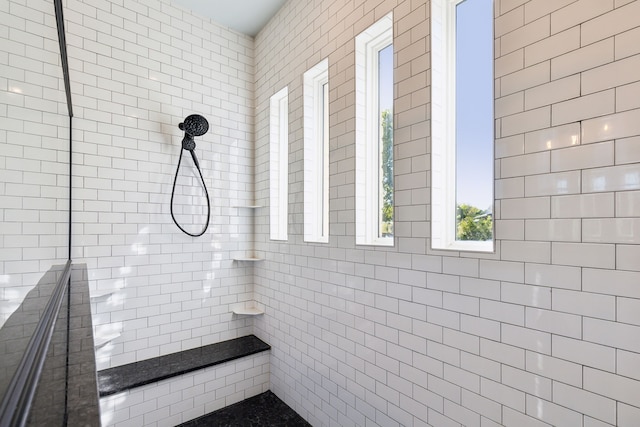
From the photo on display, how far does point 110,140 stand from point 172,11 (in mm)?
1161

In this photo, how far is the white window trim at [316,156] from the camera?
7.65 ft

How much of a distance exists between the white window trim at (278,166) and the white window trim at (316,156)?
361mm

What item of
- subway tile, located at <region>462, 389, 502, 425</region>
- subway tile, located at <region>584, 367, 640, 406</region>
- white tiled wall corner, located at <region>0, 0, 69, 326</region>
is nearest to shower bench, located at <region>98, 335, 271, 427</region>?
white tiled wall corner, located at <region>0, 0, 69, 326</region>

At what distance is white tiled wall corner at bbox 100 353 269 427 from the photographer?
6.77ft

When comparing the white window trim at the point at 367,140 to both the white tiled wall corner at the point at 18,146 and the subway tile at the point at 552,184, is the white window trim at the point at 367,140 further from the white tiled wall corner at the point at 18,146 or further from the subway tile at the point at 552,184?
the white tiled wall corner at the point at 18,146

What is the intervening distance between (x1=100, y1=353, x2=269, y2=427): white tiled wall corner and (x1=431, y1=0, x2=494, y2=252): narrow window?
6.33ft

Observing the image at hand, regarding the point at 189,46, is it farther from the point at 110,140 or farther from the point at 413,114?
the point at 413,114

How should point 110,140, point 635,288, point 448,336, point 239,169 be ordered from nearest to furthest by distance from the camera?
1. point 635,288
2. point 448,336
3. point 110,140
4. point 239,169

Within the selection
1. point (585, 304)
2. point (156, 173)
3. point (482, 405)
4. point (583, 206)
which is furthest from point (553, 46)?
point (156, 173)

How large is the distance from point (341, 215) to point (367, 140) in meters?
0.48

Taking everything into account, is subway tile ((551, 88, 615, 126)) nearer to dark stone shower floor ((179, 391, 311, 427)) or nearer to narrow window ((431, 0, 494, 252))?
narrow window ((431, 0, 494, 252))

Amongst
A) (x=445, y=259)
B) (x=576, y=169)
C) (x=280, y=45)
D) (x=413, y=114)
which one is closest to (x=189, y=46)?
(x=280, y=45)

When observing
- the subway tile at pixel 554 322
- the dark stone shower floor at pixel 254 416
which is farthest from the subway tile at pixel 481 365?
the dark stone shower floor at pixel 254 416

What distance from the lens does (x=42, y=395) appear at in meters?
0.42
